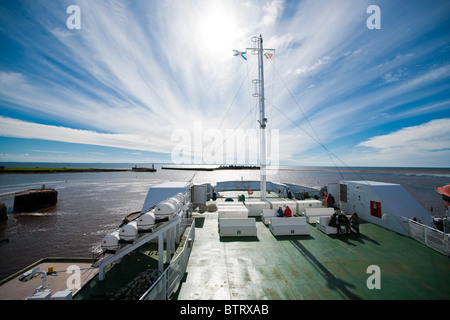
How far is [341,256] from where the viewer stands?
693cm

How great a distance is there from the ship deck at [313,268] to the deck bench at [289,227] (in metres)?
0.26

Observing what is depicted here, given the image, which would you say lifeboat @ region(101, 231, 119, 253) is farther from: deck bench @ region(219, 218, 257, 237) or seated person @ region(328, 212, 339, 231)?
seated person @ region(328, 212, 339, 231)

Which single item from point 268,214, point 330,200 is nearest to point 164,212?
point 268,214

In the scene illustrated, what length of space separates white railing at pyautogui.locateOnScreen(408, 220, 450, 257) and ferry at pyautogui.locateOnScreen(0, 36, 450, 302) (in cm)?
4

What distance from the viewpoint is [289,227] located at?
352 inches

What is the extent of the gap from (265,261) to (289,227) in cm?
284

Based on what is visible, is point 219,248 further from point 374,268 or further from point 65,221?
point 65,221

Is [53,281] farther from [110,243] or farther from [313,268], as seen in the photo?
[313,268]

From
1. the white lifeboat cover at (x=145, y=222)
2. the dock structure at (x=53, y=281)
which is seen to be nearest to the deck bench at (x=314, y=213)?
the white lifeboat cover at (x=145, y=222)

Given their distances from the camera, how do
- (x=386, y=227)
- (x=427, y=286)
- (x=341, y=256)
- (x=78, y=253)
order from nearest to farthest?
(x=427, y=286)
(x=341, y=256)
(x=386, y=227)
(x=78, y=253)

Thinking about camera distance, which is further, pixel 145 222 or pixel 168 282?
pixel 145 222
